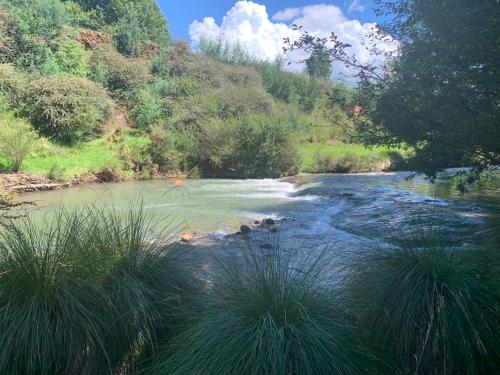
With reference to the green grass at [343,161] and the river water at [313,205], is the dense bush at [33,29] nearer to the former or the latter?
the river water at [313,205]

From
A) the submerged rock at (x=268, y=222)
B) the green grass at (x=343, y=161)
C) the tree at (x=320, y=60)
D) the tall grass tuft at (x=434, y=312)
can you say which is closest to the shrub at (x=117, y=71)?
the green grass at (x=343, y=161)

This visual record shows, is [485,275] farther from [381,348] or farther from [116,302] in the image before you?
[116,302]

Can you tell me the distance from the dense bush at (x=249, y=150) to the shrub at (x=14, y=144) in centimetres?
865

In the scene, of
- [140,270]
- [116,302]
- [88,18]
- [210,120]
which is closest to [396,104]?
[140,270]

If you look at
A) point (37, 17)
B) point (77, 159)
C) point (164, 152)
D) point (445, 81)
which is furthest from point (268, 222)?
point (37, 17)

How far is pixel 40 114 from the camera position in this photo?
2005cm

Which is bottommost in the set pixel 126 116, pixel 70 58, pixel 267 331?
pixel 267 331

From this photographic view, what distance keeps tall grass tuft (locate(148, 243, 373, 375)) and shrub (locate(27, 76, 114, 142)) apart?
20.1 metres

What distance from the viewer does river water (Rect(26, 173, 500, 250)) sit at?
8.69 meters

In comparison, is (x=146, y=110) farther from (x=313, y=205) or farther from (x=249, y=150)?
(x=313, y=205)

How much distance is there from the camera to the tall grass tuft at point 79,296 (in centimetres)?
232

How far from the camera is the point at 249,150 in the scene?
21844 millimetres

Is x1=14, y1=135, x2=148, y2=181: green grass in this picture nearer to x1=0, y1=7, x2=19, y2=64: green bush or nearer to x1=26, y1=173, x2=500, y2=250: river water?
x1=26, y1=173, x2=500, y2=250: river water

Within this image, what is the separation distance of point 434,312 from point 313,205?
→ 1060cm
